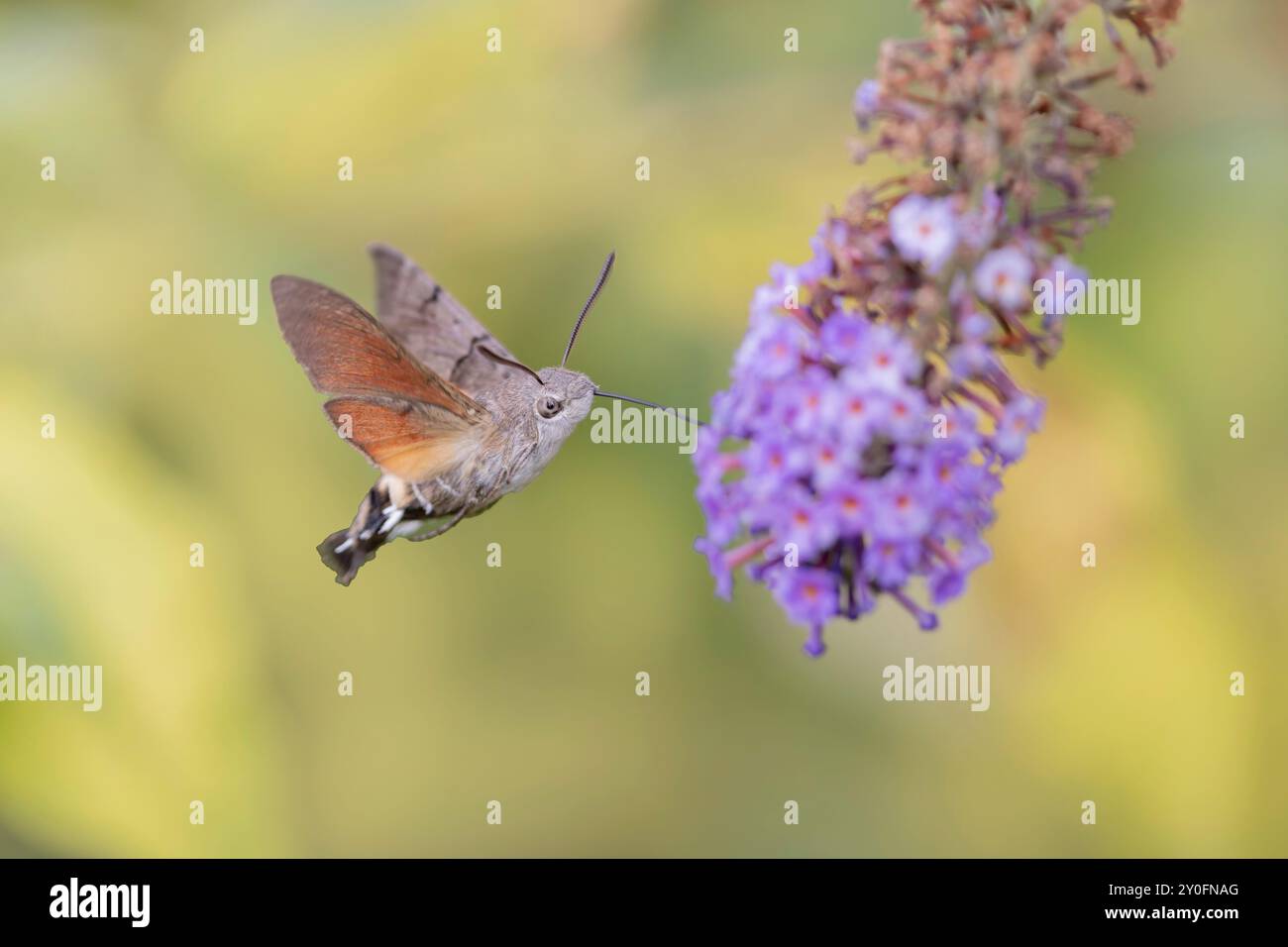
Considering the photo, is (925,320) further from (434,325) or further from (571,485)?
(571,485)

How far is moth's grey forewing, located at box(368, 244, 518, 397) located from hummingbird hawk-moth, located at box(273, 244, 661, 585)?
6 cm

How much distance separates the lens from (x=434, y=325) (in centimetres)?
271

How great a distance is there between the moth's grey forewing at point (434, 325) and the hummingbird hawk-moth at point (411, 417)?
61 mm

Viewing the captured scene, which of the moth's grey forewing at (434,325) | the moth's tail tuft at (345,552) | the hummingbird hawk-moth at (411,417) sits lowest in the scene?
the moth's tail tuft at (345,552)

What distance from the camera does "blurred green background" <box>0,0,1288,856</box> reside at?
133 inches

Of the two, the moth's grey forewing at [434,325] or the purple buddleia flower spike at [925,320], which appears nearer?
the purple buddleia flower spike at [925,320]

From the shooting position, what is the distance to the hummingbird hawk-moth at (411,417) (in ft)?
7.48

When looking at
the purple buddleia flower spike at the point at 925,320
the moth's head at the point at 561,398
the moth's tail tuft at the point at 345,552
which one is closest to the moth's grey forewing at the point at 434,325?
the moth's head at the point at 561,398

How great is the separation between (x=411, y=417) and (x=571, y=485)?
1397 millimetres

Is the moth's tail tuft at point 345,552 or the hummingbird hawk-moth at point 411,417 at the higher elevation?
the hummingbird hawk-moth at point 411,417

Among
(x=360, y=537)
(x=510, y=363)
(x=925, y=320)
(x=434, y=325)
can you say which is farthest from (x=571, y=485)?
(x=925, y=320)

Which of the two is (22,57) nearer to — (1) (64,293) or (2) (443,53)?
(1) (64,293)

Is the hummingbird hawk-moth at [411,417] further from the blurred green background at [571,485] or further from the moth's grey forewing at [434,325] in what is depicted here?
the blurred green background at [571,485]

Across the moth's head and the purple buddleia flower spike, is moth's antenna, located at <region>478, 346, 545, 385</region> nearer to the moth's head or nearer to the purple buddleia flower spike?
the moth's head
